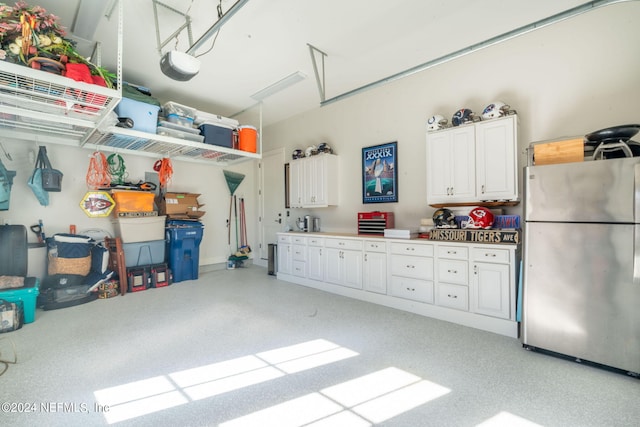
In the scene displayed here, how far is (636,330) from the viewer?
2.20 metres

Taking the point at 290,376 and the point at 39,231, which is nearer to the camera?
the point at 290,376

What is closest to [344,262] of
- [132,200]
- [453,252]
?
[453,252]

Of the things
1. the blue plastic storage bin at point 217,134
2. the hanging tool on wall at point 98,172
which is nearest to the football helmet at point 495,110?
the blue plastic storage bin at point 217,134

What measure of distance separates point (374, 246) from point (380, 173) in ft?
4.28

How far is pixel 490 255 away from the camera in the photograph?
10.2 ft

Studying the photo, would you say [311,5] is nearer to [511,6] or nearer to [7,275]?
[511,6]

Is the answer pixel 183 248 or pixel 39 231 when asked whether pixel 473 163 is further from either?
pixel 39 231

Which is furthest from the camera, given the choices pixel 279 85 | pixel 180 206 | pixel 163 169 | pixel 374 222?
pixel 180 206

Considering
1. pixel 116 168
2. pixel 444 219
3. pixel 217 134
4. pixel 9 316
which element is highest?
pixel 217 134

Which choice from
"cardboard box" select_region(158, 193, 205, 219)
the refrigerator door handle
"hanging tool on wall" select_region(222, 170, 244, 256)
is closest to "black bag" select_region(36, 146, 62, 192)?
"cardboard box" select_region(158, 193, 205, 219)

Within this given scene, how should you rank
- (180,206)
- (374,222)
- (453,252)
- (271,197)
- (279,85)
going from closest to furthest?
1. (453,252)
2. (374,222)
3. (279,85)
4. (180,206)
5. (271,197)

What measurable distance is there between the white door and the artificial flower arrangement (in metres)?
4.12

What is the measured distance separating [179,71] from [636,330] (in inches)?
186

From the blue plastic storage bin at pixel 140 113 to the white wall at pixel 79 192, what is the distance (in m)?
1.77
